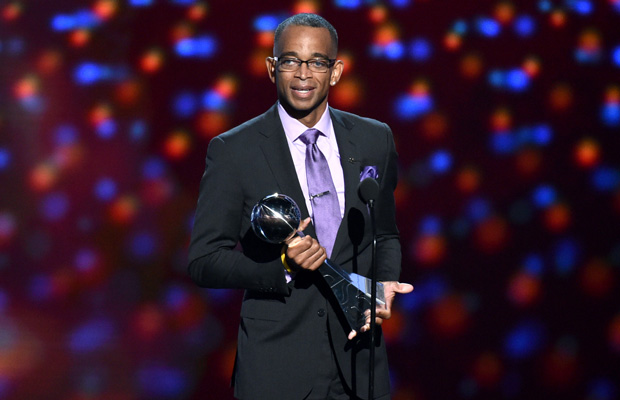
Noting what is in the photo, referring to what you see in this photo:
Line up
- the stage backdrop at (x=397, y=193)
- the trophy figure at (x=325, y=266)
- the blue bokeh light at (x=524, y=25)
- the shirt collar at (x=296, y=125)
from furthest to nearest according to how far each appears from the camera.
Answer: the blue bokeh light at (x=524, y=25) → the stage backdrop at (x=397, y=193) → the shirt collar at (x=296, y=125) → the trophy figure at (x=325, y=266)

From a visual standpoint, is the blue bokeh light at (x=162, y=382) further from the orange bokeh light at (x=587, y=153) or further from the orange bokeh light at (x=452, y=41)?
the orange bokeh light at (x=587, y=153)

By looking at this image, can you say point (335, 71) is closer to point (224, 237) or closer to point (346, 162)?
point (346, 162)

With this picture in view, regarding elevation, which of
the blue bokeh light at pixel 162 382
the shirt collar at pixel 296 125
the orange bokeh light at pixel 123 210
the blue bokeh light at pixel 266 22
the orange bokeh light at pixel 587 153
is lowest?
the blue bokeh light at pixel 162 382

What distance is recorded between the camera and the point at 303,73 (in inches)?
60.6

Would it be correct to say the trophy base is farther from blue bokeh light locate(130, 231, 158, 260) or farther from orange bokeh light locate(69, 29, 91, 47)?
orange bokeh light locate(69, 29, 91, 47)

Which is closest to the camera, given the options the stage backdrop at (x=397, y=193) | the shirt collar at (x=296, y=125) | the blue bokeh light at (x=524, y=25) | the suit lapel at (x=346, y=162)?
the suit lapel at (x=346, y=162)

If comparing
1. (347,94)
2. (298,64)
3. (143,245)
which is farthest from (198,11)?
(298,64)

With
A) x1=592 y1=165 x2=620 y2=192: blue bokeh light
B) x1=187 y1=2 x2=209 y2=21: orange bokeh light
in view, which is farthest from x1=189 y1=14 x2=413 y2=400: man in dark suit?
x1=592 y1=165 x2=620 y2=192: blue bokeh light

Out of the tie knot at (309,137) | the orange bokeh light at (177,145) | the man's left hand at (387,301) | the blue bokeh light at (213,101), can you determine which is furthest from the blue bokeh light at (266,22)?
the man's left hand at (387,301)

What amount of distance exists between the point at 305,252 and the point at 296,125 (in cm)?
42

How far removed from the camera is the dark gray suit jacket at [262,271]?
56.8 inches

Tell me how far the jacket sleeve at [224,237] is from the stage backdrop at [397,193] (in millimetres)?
1074

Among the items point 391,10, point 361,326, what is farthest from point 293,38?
point 391,10

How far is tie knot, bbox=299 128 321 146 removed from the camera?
1565 mm
